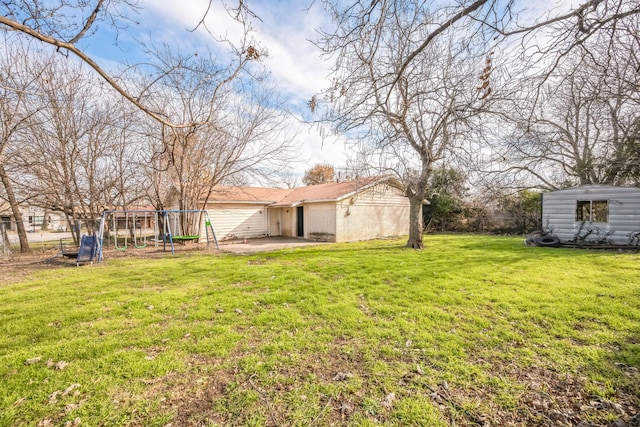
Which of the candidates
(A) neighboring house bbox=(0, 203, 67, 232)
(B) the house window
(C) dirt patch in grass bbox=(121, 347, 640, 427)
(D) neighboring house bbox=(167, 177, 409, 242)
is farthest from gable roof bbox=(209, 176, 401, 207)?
(C) dirt patch in grass bbox=(121, 347, 640, 427)

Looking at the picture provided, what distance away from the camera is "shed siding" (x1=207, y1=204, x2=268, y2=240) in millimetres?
16188

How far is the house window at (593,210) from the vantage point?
11.4 meters

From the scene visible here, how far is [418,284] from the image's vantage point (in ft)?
19.1

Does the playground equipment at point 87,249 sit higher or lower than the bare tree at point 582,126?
lower

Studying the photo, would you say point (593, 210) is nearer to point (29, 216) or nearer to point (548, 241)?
point (548, 241)

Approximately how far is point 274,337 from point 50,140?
13.3 meters

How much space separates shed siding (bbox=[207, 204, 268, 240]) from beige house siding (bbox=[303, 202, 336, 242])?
3316mm

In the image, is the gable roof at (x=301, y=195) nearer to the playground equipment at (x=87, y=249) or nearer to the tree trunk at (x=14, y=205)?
the playground equipment at (x=87, y=249)

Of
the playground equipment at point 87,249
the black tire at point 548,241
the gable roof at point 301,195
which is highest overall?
the gable roof at point 301,195

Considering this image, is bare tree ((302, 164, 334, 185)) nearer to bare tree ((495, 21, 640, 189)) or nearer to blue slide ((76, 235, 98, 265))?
bare tree ((495, 21, 640, 189))

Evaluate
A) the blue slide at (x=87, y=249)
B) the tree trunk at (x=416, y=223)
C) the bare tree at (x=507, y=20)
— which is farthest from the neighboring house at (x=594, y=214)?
the blue slide at (x=87, y=249)

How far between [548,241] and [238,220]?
51.1 ft

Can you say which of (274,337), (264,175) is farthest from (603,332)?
(264,175)

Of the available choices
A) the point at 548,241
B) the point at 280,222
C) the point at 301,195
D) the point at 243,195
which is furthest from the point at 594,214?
the point at 243,195
